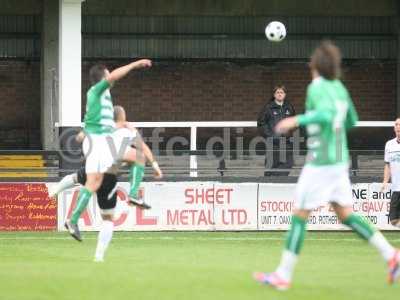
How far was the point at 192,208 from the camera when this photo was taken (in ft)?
72.2

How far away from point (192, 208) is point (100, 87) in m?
8.28

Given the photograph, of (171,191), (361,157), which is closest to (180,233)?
(171,191)

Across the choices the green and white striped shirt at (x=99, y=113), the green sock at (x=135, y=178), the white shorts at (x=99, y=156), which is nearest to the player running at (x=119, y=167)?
the green sock at (x=135, y=178)

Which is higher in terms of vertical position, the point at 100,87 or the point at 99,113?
the point at 100,87

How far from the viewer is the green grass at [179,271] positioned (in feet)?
32.8

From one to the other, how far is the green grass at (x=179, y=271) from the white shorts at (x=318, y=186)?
2.62ft

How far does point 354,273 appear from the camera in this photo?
12.0 metres

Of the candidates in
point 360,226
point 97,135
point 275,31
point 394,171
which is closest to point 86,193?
point 97,135

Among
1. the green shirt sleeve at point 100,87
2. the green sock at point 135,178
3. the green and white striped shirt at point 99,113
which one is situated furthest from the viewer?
the green sock at point 135,178

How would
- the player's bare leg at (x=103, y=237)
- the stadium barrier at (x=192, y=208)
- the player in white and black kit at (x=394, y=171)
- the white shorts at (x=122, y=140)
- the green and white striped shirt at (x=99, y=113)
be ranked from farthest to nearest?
the stadium barrier at (x=192, y=208), the player in white and black kit at (x=394, y=171), the white shorts at (x=122, y=140), the green and white striped shirt at (x=99, y=113), the player's bare leg at (x=103, y=237)

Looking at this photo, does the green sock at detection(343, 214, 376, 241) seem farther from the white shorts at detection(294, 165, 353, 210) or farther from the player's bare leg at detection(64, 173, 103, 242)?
the player's bare leg at detection(64, 173, 103, 242)

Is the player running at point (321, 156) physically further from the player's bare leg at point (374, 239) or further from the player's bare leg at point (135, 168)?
the player's bare leg at point (135, 168)

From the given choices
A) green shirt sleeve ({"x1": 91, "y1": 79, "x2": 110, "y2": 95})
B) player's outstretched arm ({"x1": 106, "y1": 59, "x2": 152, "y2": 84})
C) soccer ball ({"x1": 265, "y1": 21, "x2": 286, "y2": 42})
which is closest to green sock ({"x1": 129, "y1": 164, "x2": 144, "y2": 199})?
green shirt sleeve ({"x1": 91, "y1": 79, "x2": 110, "y2": 95})

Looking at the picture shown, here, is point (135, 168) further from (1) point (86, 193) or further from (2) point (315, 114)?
(2) point (315, 114)
